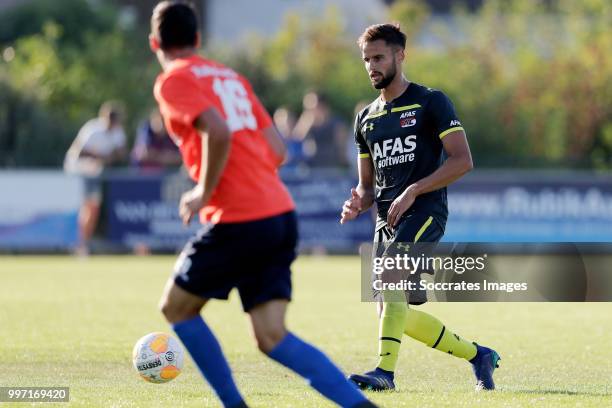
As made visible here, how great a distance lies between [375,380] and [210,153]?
2414mm

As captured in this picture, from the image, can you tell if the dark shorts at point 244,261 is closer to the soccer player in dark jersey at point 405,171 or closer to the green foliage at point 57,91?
the soccer player in dark jersey at point 405,171

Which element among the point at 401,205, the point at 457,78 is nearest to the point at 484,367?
the point at 401,205

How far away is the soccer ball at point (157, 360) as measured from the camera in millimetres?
8156

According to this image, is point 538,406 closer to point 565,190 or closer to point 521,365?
point 521,365

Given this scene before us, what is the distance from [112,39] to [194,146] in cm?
2810

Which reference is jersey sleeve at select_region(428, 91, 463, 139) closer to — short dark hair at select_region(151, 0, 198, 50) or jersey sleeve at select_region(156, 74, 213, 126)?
short dark hair at select_region(151, 0, 198, 50)

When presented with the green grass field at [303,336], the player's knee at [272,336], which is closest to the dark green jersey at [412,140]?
the green grass field at [303,336]

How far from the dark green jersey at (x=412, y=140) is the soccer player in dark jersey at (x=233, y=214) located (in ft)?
6.47

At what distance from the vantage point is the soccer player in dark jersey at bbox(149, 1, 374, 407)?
20.3ft

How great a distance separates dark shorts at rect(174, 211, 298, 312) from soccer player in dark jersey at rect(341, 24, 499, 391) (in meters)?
1.72

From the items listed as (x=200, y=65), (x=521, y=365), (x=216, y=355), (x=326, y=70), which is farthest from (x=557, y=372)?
(x=326, y=70)

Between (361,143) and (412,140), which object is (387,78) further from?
(361,143)

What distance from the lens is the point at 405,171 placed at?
8289 millimetres

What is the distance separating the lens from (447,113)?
812cm
